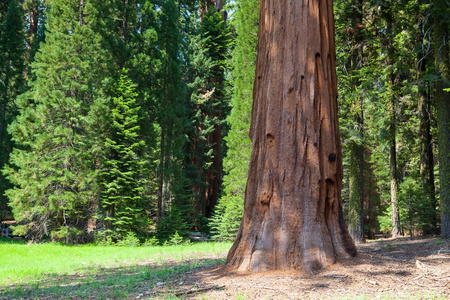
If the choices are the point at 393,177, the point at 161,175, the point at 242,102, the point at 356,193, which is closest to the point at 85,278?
the point at 356,193

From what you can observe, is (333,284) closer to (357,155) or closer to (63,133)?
(357,155)

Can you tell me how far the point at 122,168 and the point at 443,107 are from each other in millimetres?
12552

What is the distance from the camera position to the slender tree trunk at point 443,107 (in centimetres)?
1108

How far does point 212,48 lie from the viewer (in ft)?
86.6

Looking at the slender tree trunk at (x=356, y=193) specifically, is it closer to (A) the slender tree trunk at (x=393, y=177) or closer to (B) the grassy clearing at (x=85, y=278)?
(A) the slender tree trunk at (x=393, y=177)

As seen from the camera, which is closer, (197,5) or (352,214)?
(352,214)

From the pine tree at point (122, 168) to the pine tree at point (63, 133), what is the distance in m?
0.64

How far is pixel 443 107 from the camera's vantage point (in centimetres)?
1125

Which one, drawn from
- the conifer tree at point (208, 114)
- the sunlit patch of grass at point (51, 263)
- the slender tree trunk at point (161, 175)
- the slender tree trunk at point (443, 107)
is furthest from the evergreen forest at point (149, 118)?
the conifer tree at point (208, 114)

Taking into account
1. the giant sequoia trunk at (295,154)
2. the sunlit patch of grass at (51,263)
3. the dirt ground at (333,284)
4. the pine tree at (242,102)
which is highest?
the pine tree at (242,102)

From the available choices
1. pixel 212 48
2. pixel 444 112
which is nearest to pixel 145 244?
pixel 444 112

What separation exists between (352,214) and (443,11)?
6.69 metres

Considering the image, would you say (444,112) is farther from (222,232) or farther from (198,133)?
(198,133)

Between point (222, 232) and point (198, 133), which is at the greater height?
point (198, 133)
